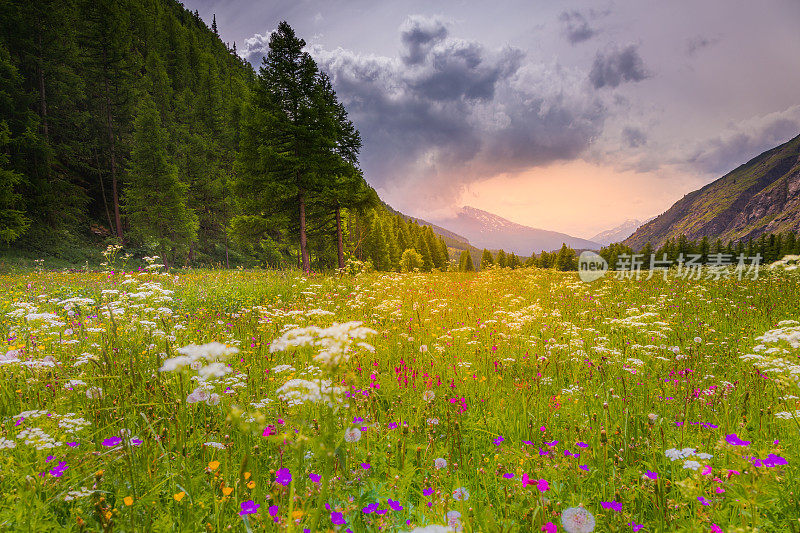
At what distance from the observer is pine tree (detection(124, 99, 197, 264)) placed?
25828 mm

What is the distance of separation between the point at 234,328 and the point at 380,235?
45455 mm

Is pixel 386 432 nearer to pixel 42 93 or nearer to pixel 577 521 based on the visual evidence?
pixel 577 521

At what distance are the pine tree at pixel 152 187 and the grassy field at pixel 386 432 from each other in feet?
79.6

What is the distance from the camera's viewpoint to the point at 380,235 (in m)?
51.2

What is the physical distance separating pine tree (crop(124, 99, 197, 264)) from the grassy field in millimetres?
24261

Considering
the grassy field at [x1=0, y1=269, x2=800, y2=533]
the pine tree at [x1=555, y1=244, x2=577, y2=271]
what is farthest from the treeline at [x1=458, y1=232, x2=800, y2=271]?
the grassy field at [x1=0, y1=269, x2=800, y2=533]

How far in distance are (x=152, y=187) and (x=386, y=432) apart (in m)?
31.9

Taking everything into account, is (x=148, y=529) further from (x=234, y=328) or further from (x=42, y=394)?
(x=234, y=328)

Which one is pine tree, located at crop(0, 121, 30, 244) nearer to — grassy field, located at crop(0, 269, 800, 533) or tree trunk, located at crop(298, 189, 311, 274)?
tree trunk, located at crop(298, 189, 311, 274)

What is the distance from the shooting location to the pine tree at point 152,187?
2583 centimetres

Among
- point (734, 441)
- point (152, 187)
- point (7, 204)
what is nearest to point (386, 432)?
point (734, 441)

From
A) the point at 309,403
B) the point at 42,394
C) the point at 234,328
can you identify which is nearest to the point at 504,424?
the point at 309,403

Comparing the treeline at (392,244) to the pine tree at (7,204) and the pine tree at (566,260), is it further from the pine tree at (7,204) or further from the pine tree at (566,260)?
the pine tree at (566,260)

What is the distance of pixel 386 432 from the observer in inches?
123
